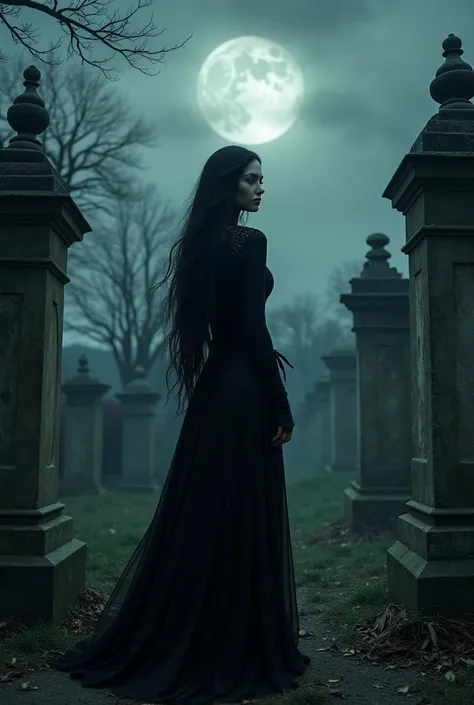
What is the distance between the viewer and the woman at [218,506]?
3.28m

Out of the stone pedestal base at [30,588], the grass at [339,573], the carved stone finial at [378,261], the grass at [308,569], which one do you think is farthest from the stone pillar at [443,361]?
the carved stone finial at [378,261]

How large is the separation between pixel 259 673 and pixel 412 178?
2.92 m

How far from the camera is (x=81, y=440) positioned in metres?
15.5

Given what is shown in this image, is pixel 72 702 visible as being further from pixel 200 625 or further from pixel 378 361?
pixel 378 361

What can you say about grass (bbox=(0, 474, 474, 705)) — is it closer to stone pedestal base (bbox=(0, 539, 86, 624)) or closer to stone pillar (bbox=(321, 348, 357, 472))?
stone pedestal base (bbox=(0, 539, 86, 624))

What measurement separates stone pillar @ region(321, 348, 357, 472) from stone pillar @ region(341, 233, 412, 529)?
5.61 meters

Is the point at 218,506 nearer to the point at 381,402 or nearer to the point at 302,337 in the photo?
the point at 381,402

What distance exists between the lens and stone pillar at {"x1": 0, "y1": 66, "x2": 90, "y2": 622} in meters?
4.21

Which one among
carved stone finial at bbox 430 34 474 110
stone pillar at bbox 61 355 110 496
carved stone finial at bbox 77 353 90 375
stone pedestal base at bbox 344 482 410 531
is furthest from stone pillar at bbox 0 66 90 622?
carved stone finial at bbox 77 353 90 375

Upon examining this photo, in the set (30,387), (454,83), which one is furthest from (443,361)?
(30,387)

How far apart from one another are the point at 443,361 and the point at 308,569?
345 cm

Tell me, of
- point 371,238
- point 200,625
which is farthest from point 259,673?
point 371,238

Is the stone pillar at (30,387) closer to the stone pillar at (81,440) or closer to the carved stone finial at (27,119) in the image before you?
the carved stone finial at (27,119)

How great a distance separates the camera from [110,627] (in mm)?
3445
